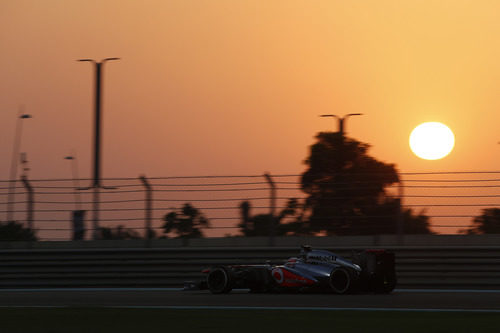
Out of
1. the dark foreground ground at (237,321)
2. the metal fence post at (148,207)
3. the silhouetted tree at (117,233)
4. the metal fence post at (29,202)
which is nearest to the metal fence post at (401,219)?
the metal fence post at (148,207)

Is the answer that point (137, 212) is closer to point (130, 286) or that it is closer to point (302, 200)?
point (130, 286)

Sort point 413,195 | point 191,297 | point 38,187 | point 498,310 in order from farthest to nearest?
point 38,187 → point 413,195 → point 191,297 → point 498,310

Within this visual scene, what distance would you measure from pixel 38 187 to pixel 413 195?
763 cm

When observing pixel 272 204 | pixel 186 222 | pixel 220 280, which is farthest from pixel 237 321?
pixel 186 222

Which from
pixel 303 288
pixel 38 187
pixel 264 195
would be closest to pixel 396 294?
pixel 303 288

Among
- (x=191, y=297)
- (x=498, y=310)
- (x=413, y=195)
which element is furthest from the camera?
(x=413, y=195)

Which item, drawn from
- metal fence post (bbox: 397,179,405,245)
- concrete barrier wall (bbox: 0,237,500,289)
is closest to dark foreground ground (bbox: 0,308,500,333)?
concrete barrier wall (bbox: 0,237,500,289)

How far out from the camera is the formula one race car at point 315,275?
497 inches

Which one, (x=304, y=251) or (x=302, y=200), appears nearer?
(x=304, y=251)

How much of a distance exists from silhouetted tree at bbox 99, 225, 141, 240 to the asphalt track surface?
1.83 metres

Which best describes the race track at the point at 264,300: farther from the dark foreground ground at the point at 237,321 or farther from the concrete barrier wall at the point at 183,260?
the dark foreground ground at the point at 237,321

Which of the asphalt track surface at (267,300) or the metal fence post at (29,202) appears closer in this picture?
the asphalt track surface at (267,300)

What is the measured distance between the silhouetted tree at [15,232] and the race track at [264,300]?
2.27 m

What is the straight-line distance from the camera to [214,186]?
51.1 feet
